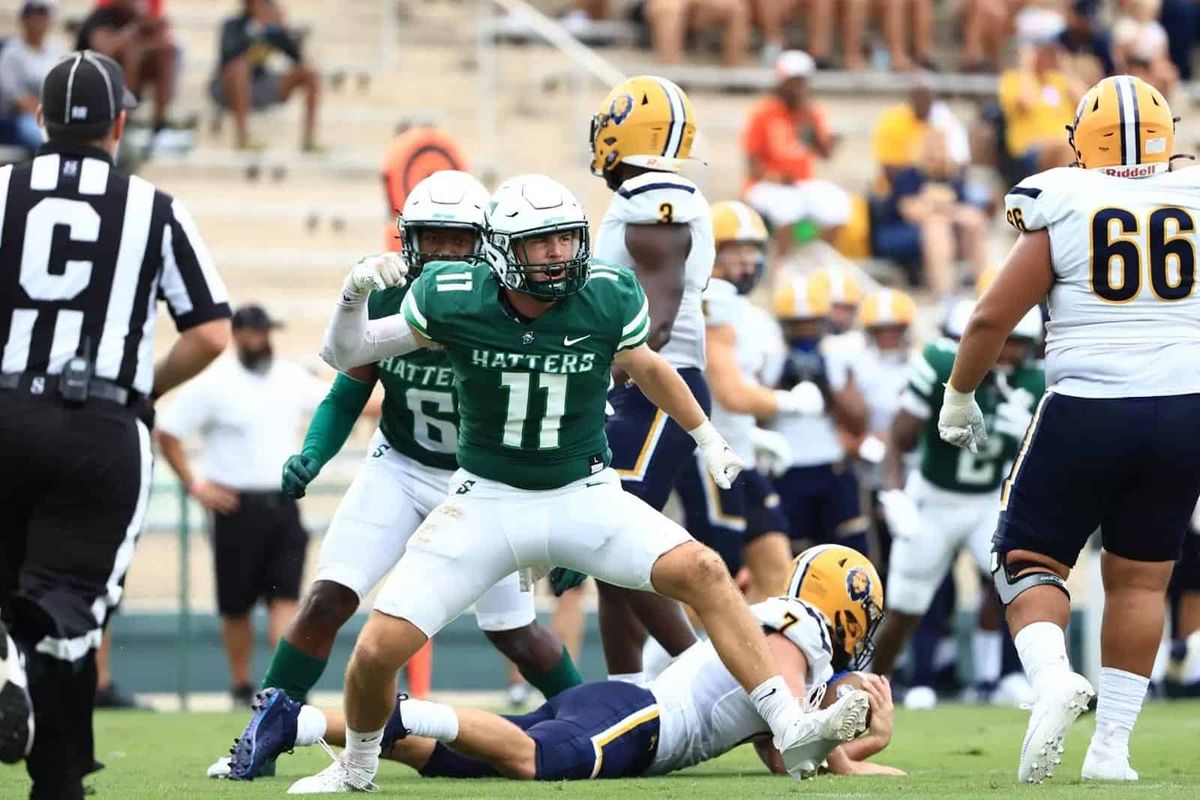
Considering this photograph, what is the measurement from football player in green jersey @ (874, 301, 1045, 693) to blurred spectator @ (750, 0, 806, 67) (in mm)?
7361

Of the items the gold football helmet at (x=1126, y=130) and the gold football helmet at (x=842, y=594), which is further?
the gold football helmet at (x=842, y=594)

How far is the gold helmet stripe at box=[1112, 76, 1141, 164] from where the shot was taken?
6555mm

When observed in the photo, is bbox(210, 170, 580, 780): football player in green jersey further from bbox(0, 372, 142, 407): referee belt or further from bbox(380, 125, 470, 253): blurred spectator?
bbox(380, 125, 470, 253): blurred spectator

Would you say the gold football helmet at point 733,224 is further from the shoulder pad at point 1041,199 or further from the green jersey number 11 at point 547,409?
the green jersey number 11 at point 547,409

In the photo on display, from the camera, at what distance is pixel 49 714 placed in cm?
541

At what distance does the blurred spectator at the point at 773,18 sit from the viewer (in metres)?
18.0

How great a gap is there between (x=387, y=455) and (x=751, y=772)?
161 cm

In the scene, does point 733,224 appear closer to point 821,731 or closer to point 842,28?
point 821,731

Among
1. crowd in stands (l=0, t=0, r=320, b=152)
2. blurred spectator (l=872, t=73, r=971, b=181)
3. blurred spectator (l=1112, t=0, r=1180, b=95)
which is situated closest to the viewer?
crowd in stands (l=0, t=0, r=320, b=152)

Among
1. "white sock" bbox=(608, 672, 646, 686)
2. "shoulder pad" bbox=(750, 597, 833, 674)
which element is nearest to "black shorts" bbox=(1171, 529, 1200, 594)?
"white sock" bbox=(608, 672, 646, 686)

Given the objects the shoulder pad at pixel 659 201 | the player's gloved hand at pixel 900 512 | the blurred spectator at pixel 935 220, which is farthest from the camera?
the blurred spectator at pixel 935 220

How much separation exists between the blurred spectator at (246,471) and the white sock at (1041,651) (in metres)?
5.71

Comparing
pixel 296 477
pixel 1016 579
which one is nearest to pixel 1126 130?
pixel 1016 579

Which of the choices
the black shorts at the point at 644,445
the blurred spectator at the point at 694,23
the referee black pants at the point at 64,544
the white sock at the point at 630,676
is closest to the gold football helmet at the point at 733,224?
the black shorts at the point at 644,445
